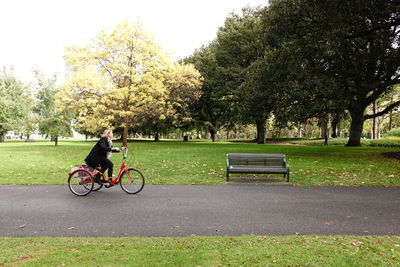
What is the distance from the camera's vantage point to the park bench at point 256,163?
10586 millimetres

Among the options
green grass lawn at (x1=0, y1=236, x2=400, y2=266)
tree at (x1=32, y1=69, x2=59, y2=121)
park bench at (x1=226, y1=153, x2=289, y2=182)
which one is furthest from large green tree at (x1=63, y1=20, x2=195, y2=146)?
tree at (x1=32, y1=69, x2=59, y2=121)

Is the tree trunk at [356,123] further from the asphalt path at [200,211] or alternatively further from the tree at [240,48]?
the asphalt path at [200,211]

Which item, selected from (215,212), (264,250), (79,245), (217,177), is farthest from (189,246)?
(217,177)

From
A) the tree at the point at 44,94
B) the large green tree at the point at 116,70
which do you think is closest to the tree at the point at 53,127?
the large green tree at the point at 116,70

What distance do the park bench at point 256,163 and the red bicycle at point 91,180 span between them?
3443 mm

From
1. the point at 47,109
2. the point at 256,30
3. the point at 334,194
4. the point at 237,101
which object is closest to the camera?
the point at 334,194

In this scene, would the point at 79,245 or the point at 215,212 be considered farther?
the point at 215,212

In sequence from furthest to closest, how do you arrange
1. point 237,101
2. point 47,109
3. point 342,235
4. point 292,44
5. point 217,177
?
point 47,109 → point 237,101 → point 292,44 → point 217,177 → point 342,235

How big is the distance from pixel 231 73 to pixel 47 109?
124ft

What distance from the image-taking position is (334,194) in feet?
28.3

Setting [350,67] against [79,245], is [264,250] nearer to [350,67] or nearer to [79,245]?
[79,245]

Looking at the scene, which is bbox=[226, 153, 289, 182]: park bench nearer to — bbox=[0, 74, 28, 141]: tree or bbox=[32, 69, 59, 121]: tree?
bbox=[0, 74, 28, 141]: tree

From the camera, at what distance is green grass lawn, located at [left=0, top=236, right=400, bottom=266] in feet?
13.1

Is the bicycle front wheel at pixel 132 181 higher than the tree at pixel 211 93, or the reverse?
the tree at pixel 211 93
